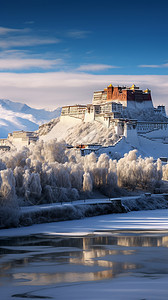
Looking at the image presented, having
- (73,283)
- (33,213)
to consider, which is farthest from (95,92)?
(73,283)

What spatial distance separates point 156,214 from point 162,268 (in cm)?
2805

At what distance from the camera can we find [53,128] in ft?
486

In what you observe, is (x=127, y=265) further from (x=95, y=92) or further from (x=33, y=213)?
(x=95, y=92)

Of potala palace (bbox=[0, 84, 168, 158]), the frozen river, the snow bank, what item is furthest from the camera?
potala palace (bbox=[0, 84, 168, 158])

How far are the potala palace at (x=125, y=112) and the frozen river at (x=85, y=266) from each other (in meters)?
88.9

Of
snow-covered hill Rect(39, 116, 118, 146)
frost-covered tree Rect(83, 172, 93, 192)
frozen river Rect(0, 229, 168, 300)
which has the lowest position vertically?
frozen river Rect(0, 229, 168, 300)

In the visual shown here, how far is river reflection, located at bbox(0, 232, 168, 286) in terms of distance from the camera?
73.1ft

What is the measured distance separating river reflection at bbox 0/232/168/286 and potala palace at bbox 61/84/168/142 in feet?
290

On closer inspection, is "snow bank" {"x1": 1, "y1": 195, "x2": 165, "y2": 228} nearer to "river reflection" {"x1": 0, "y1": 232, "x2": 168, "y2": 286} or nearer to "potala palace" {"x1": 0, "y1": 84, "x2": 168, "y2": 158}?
"river reflection" {"x1": 0, "y1": 232, "x2": 168, "y2": 286}

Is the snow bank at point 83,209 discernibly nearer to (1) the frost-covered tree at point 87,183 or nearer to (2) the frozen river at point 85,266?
(1) the frost-covered tree at point 87,183

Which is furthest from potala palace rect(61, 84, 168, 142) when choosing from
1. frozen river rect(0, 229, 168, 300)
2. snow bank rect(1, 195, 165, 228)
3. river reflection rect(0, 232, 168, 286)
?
frozen river rect(0, 229, 168, 300)

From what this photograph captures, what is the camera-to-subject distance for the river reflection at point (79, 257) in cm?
2228

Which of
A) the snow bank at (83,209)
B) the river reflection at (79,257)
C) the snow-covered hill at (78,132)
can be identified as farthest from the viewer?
the snow-covered hill at (78,132)

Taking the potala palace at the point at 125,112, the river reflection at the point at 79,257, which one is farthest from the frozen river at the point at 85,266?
the potala palace at the point at 125,112
